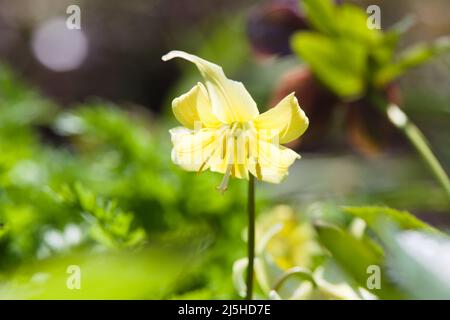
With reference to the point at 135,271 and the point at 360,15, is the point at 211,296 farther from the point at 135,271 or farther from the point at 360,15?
the point at 360,15

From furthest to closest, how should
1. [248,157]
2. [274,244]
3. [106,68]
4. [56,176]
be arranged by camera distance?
[106,68] → [56,176] → [274,244] → [248,157]

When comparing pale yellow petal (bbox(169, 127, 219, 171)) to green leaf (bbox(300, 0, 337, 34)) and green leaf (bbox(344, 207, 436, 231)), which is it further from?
green leaf (bbox(300, 0, 337, 34))

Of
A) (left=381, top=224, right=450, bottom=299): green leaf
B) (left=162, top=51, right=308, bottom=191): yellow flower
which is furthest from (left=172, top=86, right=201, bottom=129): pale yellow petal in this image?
(left=381, top=224, right=450, bottom=299): green leaf

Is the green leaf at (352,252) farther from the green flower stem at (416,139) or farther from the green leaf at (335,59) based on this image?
the green leaf at (335,59)

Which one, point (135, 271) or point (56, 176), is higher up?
point (56, 176)

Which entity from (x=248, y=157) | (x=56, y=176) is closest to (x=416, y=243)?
(x=248, y=157)

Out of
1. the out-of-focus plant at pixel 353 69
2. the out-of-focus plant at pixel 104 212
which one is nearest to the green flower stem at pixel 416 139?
the out-of-focus plant at pixel 353 69
